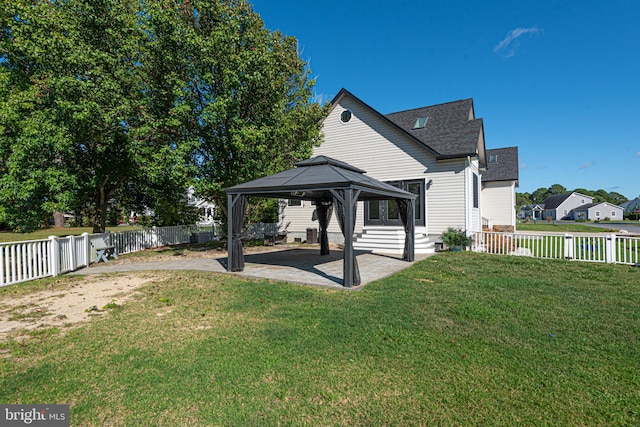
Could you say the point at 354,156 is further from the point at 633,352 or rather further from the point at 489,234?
the point at 633,352

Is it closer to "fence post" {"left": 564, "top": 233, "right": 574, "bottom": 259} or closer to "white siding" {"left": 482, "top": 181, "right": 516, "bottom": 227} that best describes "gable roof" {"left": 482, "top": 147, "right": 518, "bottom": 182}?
"white siding" {"left": 482, "top": 181, "right": 516, "bottom": 227}

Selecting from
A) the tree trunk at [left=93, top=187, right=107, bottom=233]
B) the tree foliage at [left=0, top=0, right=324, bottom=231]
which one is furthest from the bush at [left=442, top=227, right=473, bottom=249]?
the tree trunk at [left=93, top=187, right=107, bottom=233]

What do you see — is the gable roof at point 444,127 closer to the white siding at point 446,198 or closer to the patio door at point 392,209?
the white siding at point 446,198

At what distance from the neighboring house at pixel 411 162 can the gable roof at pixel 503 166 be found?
4.43 m

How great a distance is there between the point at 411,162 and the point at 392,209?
7.49 feet

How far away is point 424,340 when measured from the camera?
3.92m

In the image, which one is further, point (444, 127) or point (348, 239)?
point (444, 127)

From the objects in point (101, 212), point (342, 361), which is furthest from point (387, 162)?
point (101, 212)

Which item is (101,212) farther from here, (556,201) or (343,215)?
(556,201)

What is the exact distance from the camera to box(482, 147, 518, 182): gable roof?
66.1 ft

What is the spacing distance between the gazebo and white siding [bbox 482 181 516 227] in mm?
13197

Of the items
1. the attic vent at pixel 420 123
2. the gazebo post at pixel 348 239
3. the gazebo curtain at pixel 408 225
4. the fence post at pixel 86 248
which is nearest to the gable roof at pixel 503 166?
the attic vent at pixel 420 123

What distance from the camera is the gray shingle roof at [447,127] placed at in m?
12.9

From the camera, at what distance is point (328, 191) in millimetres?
8766
